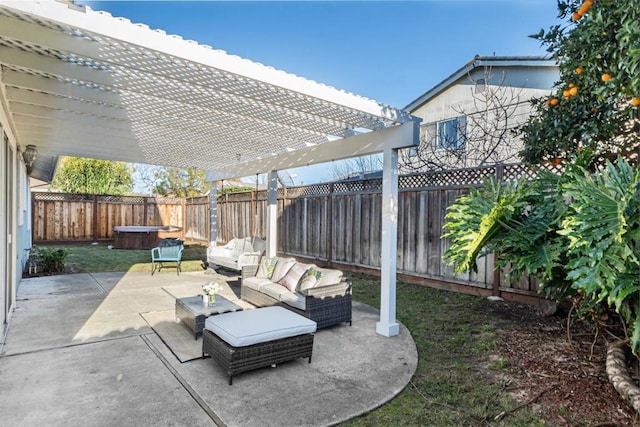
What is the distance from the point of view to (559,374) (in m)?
3.34

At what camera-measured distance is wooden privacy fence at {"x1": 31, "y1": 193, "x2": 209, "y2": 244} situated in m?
14.0

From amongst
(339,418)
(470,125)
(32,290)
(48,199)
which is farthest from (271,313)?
(48,199)

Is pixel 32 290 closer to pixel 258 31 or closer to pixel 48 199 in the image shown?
pixel 258 31

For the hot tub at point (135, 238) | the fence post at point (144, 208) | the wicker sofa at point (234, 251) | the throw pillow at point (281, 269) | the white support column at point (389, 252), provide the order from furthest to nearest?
the fence post at point (144, 208) → the hot tub at point (135, 238) → the wicker sofa at point (234, 251) → the throw pillow at point (281, 269) → the white support column at point (389, 252)

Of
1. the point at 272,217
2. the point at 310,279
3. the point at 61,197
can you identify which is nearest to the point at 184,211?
the point at 61,197

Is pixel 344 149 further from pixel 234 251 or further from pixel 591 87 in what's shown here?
pixel 234 251

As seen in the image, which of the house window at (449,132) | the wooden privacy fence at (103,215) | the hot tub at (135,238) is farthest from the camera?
the wooden privacy fence at (103,215)

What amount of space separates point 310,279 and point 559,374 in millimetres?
2973

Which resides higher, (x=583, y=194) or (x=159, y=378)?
(x=583, y=194)

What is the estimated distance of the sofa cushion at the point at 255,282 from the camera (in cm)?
558

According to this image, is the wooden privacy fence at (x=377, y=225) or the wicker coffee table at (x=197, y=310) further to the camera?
the wooden privacy fence at (x=377, y=225)

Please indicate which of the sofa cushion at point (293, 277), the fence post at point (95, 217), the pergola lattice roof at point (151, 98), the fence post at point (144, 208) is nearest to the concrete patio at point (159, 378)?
the sofa cushion at point (293, 277)

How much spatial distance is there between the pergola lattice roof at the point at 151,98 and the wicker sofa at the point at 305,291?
187 centimetres

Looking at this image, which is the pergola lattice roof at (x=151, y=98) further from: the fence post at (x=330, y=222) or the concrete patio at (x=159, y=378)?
the concrete patio at (x=159, y=378)
